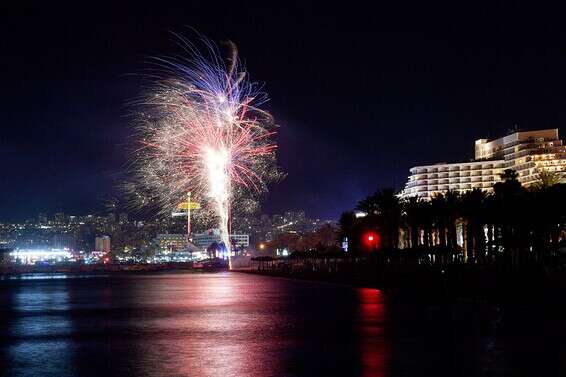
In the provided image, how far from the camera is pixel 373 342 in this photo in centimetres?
1641

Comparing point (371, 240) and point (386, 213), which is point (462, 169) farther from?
point (386, 213)

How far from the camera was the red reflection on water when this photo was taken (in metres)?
12.8

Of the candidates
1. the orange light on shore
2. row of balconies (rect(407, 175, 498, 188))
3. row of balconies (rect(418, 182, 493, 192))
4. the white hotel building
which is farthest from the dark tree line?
row of balconies (rect(407, 175, 498, 188))

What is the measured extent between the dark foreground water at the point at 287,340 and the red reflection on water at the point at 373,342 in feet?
0.06

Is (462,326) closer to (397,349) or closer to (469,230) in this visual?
(397,349)

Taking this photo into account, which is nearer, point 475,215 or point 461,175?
point 475,215

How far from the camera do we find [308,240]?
173 m

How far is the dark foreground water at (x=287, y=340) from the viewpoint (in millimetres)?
13008

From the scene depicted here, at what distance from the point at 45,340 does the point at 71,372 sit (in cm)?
531

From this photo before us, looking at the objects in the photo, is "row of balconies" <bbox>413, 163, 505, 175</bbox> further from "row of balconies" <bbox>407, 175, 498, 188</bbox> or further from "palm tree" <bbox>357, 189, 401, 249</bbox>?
"palm tree" <bbox>357, 189, 401, 249</bbox>

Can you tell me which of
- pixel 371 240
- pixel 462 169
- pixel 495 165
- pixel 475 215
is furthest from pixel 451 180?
pixel 475 215

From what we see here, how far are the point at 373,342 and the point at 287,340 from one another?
1.79 m

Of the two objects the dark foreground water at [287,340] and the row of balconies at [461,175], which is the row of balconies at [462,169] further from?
the dark foreground water at [287,340]

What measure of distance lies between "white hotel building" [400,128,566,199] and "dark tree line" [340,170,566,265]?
188ft
